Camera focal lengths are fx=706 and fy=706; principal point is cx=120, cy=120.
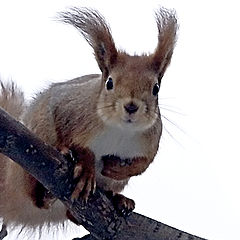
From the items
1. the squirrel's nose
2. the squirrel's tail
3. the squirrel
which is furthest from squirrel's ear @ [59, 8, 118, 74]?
the squirrel's tail

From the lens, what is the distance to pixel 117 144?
1.06 m

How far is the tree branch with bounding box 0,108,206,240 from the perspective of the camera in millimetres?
913

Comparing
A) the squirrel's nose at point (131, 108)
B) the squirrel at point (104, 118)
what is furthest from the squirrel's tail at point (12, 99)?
the squirrel's nose at point (131, 108)

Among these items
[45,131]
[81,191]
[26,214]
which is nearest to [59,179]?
[81,191]

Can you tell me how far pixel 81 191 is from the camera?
39.7 inches

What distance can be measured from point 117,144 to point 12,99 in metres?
0.32

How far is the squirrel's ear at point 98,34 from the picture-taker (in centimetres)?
106

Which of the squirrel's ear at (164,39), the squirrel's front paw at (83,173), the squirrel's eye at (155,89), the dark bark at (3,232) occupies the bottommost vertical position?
the dark bark at (3,232)

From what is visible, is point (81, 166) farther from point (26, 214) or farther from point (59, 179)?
point (26, 214)

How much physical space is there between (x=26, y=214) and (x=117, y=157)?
0.75 feet

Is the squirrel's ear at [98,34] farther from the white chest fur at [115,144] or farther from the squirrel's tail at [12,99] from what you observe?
the squirrel's tail at [12,99]

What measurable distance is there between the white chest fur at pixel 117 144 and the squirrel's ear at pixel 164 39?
0.10 meters

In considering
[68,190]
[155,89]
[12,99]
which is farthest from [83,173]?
[12,99]

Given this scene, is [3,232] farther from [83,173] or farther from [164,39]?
[164,39]
